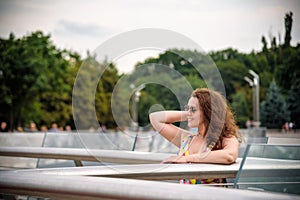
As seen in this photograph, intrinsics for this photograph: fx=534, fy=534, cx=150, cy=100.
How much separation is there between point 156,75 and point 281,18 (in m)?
51.7

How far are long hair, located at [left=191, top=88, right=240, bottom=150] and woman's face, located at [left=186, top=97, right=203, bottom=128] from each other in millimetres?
24

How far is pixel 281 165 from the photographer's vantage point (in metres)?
2.63

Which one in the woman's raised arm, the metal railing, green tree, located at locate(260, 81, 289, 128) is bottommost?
green tree, located at locate(260, 81, 289, 128)

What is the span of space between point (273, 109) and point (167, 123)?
48249mm

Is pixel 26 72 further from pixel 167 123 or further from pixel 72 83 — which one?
pixel 167 123

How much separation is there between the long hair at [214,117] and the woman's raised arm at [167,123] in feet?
1.22

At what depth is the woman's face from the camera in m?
3.55

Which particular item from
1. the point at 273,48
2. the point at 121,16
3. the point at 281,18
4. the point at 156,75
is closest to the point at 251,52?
the point at 273,48

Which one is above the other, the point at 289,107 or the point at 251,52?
the point at 251,52

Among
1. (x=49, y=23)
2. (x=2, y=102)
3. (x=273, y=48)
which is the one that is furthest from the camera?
(x=273, y=48)

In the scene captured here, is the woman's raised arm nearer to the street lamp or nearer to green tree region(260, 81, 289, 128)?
the street lamp

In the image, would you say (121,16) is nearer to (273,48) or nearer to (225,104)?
(273,48)

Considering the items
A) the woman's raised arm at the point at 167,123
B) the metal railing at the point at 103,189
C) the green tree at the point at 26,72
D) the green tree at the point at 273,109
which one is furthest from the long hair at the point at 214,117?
the green tree at the point at 273,109

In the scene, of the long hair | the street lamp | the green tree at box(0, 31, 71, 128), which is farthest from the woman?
the green tree at box(0, 31, 71, 128)
